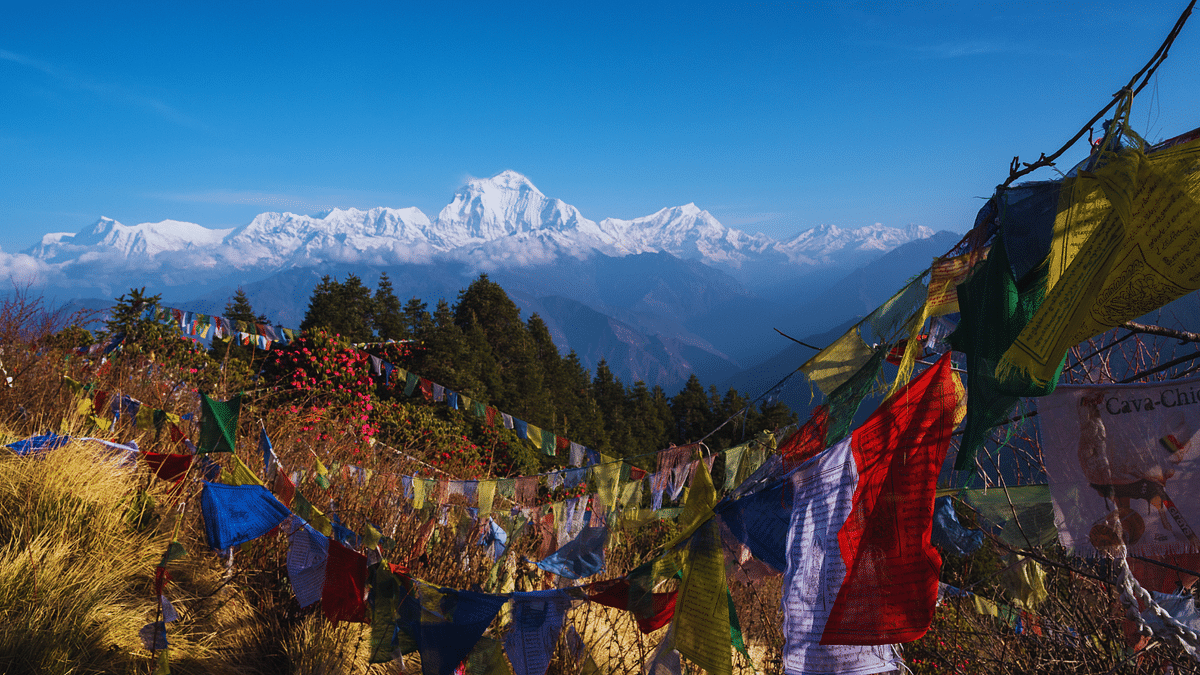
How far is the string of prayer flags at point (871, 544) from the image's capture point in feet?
6.82

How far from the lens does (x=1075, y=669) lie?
124 inches

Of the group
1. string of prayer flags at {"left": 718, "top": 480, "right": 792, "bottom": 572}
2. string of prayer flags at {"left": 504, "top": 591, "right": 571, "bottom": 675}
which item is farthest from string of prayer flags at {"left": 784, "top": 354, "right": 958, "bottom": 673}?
string of prayer flags at {"left": 504, "top": 591, "right": 571, "bottom": 675}

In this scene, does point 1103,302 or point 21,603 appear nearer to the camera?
point 1103,302

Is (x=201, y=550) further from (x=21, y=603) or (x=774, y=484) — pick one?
(x=774, y=484)

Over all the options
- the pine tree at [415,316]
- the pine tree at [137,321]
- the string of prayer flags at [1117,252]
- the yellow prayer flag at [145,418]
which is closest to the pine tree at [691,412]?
the pine tree at [415,316]

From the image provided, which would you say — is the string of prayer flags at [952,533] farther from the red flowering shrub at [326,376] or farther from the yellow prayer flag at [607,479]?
the red flowering shrub at [326,376]

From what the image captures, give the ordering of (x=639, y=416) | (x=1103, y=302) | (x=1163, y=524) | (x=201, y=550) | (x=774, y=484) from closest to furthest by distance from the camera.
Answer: (x=1103, y=302), (x=1163, y=524), (x=774, y=484), (x=201, y=550), (x=639, y=416)

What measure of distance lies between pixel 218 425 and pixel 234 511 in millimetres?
814

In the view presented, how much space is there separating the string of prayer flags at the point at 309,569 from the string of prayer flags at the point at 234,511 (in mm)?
216

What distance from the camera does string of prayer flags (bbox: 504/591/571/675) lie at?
287 cm

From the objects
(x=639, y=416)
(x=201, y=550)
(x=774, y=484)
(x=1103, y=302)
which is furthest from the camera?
Answer: (x=639, y=416)

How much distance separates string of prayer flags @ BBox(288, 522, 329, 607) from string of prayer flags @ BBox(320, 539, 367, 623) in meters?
0.04

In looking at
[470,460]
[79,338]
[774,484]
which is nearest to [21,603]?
[774,484]

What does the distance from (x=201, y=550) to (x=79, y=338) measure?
10.6 metres
